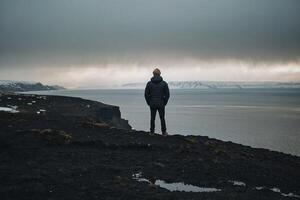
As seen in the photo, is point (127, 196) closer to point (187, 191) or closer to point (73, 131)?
point (187, 191)

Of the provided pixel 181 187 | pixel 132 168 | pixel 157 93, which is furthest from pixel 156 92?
pixel 181 187

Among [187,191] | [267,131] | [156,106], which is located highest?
[156,106]

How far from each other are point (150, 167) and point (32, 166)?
4.16m

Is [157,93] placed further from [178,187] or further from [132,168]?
[178,187]

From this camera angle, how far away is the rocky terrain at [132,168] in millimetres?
10703

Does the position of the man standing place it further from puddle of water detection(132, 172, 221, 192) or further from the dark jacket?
puddle of water detection(132, 172, 221, 192)

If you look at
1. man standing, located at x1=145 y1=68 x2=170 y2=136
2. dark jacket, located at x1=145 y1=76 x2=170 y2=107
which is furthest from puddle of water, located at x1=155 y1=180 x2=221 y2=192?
dark jacket, located at x1=145 y1=76 x2=170 y2=107

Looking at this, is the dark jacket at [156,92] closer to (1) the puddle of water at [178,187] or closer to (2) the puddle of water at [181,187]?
(1) the puddle of water at [178,187]

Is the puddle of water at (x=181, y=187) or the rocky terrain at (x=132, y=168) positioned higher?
the rocky terrain at (x=132, y=168)

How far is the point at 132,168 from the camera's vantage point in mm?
13523

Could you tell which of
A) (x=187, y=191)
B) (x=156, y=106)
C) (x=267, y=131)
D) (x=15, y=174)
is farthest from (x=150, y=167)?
(x=267, y=131)

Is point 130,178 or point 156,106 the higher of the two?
point 156,106

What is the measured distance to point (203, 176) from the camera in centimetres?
1298

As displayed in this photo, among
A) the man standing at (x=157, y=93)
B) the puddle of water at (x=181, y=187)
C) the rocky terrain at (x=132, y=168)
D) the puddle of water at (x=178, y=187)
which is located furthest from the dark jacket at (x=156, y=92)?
the puddle of water at (x=181, y=187)
